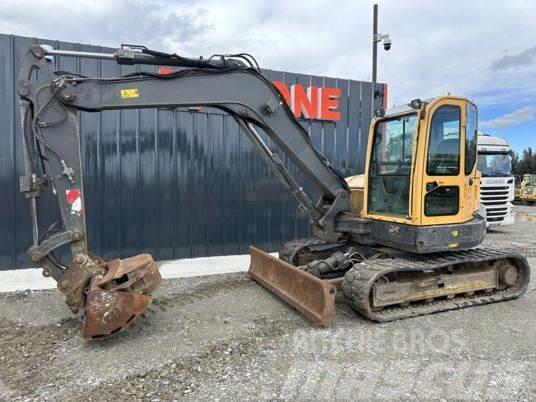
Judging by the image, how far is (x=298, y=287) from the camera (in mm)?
5430

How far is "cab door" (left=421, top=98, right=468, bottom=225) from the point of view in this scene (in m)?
5.29

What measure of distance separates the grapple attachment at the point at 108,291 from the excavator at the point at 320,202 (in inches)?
0.5

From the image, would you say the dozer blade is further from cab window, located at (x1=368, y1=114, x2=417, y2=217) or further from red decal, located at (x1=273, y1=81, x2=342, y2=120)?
red decal, located at (x1=273, y1=81, x2=342, y2=120)

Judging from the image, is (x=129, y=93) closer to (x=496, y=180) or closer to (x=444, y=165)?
(x=444, y=165)

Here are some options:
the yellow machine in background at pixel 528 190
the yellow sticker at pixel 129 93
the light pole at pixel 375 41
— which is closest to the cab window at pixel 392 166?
the yellow sticker at pixel 129 93

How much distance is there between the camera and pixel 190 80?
16.1ft

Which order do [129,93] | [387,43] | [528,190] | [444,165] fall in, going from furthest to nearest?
[528,190]
[387,43]
[444,165]
[129,93]

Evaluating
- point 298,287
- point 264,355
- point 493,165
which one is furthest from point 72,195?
point 493,165

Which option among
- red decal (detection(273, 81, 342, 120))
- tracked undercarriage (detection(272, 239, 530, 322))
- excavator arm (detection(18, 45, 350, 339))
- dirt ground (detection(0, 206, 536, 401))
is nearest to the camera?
dirt ground (detection(0, 206, 536, 401))

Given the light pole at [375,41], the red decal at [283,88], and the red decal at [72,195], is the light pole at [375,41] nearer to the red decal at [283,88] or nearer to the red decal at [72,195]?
the red decal at [283,88]

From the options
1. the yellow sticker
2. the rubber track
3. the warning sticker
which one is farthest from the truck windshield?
the warning sticker

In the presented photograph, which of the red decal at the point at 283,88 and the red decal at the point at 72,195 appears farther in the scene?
the red decal at the point at 283,88

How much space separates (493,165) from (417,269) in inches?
377

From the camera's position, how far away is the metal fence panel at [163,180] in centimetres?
761
